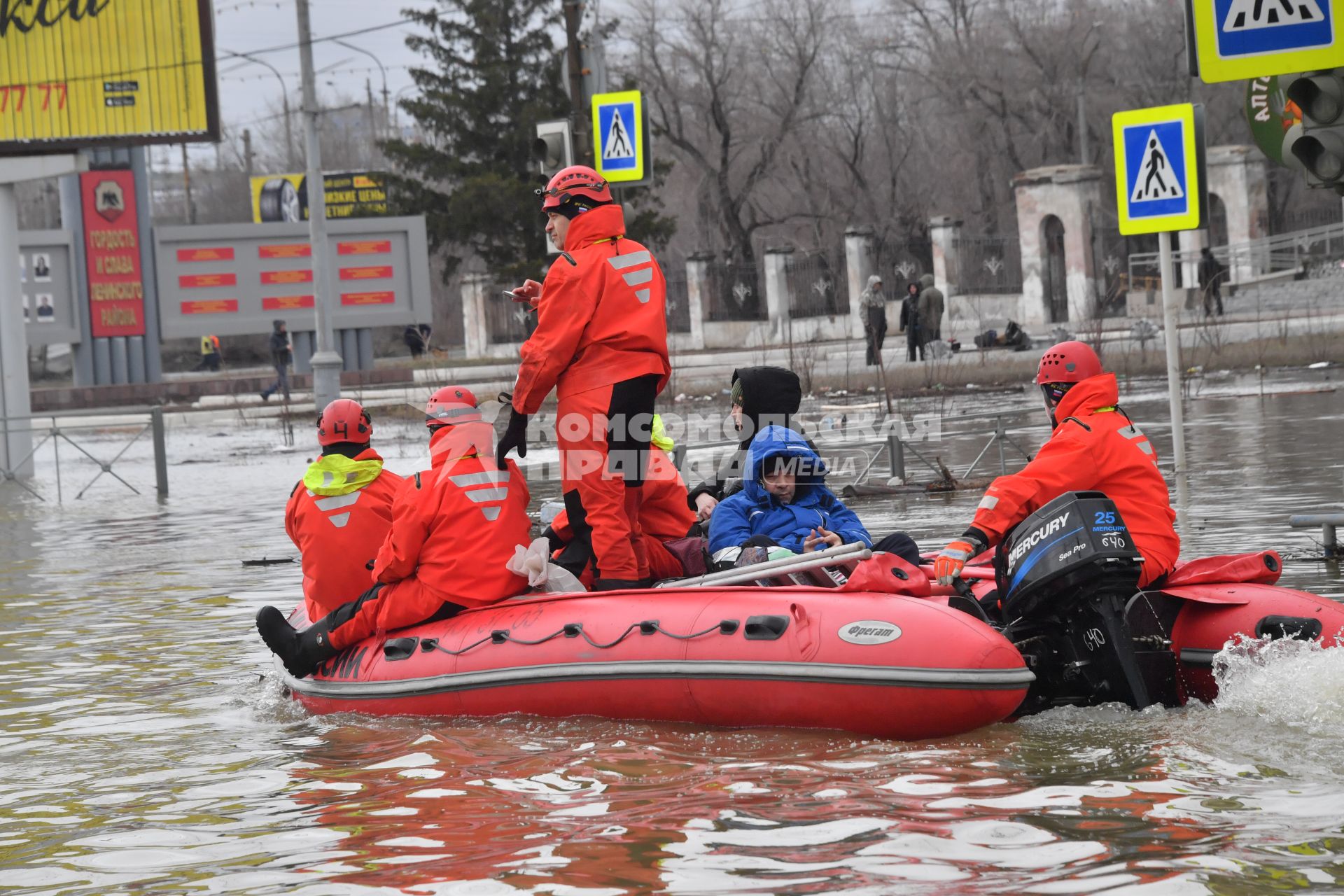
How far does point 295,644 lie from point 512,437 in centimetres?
141

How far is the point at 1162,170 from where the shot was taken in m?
12.7

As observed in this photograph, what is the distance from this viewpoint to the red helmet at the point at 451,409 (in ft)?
24.5

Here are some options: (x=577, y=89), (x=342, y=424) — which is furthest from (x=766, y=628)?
(x=577, y=89)

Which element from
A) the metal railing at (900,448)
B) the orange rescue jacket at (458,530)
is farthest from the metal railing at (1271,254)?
the orange rescue jacket at (458,530)

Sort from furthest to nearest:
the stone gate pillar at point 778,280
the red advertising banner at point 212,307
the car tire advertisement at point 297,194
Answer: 1. the car tire advertisement at point 297,194
2. the stone gate pillar at point 778,280
3. the red advertising banner at point 212,307

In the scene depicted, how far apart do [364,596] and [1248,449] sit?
32.0ft

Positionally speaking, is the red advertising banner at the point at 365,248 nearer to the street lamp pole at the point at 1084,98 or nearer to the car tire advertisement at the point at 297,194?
the street lamp pole at the point at 1084,98

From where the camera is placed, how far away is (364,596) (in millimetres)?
7789

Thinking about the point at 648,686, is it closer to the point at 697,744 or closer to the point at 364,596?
the point at 697,744

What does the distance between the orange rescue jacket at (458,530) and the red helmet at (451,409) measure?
0.05 meters

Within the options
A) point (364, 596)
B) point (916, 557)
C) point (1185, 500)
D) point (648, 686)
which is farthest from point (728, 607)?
point (1185, 500)

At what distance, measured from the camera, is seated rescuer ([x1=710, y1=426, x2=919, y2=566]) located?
746 cm

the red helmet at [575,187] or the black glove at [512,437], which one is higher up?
the red helmet at [575,187]

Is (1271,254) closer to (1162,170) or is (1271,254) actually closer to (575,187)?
(1162,170)
